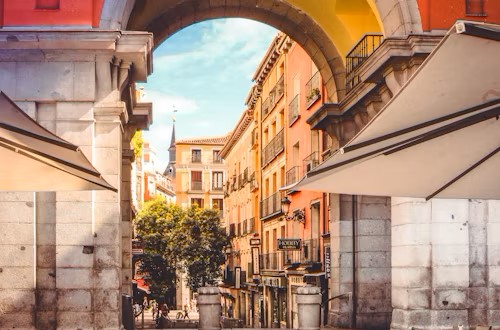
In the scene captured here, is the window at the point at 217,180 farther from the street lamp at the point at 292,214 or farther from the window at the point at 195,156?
the street lamp at the point at 292,214

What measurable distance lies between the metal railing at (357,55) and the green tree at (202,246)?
35512 mm

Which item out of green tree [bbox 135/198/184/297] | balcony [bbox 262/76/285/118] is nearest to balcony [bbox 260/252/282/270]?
balcony [bbox 262/76/285/118]

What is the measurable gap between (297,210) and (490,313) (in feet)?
60.3

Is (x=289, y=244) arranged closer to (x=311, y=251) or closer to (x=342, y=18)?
(x=311, y=251)

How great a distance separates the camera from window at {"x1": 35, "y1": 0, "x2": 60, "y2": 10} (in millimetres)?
14703

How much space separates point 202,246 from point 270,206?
14.8 m

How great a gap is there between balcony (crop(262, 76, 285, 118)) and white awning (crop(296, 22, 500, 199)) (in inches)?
1205

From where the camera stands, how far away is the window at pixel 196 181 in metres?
92.0

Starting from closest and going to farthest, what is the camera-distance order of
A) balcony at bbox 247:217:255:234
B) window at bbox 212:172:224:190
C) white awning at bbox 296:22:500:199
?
white awning at bbox 296:22:500:199
balcony at bbox 247:217:255:234
window at bbox 212:172:224:190

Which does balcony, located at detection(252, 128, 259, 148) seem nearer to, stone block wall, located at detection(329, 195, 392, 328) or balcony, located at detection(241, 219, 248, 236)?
balcony, located at detection(241, 219, 248, 236)

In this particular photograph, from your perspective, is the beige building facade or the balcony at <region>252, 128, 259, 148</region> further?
the beige building facade

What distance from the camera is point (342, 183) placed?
24.2ft

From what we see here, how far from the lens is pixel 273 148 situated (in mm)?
40750

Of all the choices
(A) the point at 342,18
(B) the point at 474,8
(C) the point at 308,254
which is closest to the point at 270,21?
(A) the point at 342,18
